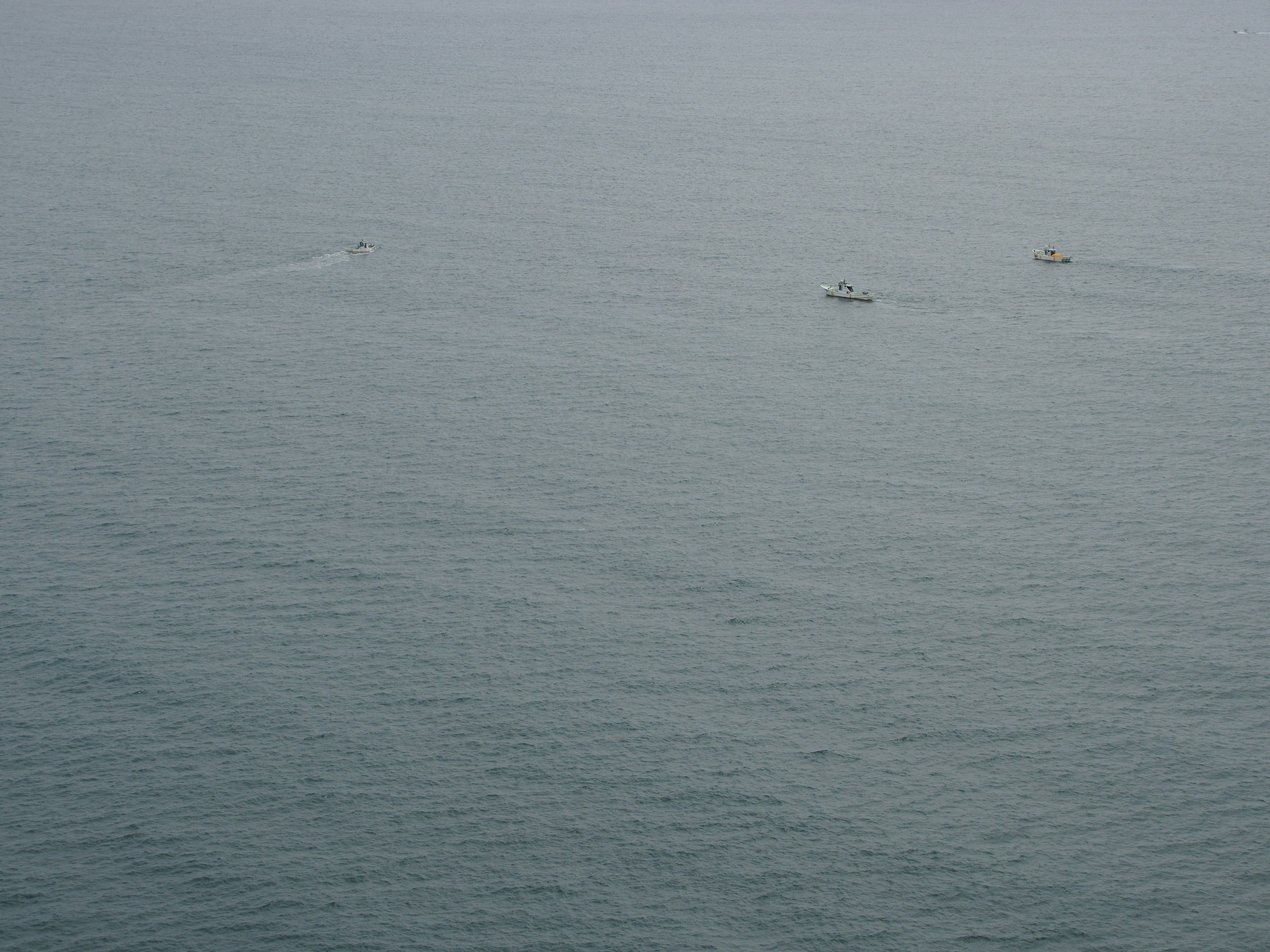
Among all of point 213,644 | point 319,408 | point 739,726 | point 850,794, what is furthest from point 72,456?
point 850,794

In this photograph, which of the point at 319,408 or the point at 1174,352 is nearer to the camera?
the point at 319,408

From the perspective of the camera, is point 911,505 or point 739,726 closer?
point 739,726

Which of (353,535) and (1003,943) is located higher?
(353,535)

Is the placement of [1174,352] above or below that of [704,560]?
above

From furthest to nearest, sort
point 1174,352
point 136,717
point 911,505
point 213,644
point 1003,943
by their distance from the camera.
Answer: point 1174,352, point 911,505, point 213,644, point 136,717, point 1003,943

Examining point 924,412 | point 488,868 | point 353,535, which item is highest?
point 924,412

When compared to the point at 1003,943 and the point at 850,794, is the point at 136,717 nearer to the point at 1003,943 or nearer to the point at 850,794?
the point at 850,794

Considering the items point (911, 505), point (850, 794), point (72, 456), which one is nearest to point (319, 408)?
point (72, 456)

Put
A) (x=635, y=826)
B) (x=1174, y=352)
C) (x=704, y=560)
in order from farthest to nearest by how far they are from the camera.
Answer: (x=1174, y=352), (x=704, y=560), (x=635, y=826)

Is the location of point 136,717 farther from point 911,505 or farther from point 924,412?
point 924,412

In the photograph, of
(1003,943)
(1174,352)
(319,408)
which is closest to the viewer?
(1003,943)
